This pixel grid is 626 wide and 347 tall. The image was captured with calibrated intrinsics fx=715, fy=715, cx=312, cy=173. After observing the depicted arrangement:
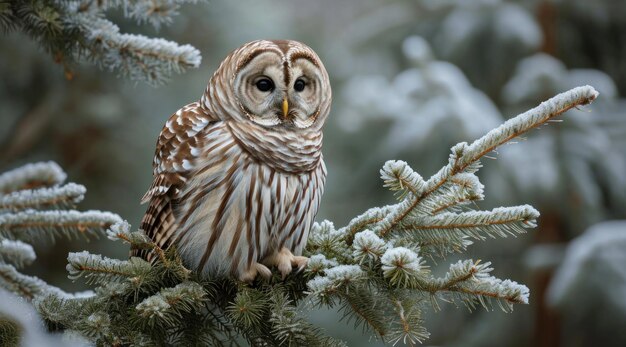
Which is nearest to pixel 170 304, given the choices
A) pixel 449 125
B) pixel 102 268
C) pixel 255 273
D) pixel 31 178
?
pixel 102 268

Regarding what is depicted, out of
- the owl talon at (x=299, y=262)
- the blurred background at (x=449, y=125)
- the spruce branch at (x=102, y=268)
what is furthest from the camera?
the blurred background at (x=449, y=125)

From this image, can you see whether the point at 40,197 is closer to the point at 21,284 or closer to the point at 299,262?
the point at 21,284

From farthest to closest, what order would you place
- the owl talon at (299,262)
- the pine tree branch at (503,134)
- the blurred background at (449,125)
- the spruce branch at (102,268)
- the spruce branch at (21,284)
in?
the blurred background at (449,125) → the spruce branch at (21,284) → the owl talon at (299,262) → the spruce branch at (102,268) → the pine tree branch at (503,134)

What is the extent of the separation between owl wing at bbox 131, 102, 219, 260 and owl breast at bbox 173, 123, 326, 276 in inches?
1.2

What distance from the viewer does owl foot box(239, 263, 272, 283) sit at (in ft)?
6.44

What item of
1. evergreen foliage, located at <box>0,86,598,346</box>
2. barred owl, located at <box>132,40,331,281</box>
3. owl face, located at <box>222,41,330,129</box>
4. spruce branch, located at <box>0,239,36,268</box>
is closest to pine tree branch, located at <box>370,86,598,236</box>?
evergreen foliage, located at <box>0,86,598,346</box>

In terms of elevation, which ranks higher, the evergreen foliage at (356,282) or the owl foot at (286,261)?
the owl foot at (286,261)

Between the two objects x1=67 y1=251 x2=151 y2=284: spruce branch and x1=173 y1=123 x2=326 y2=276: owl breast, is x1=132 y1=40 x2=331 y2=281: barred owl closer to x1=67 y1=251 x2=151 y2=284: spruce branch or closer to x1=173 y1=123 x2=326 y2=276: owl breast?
x1=173 y1=123 x2=326 y2=276: owl breast

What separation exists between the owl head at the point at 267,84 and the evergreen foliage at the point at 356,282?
409 mm

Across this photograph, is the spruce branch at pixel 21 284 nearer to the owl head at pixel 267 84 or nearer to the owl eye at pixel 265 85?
the owl head at pixel 267 84

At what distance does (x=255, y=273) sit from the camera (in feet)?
6.51

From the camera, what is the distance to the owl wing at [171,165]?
206 centimetres

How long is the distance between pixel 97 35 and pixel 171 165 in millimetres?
429

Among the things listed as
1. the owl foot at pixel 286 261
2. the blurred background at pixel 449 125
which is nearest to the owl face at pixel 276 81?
the owl foot at pixel 286 261
